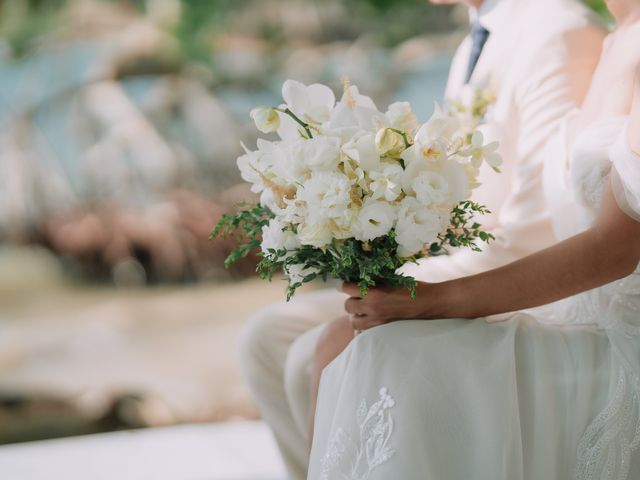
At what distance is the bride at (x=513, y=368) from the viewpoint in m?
1.47

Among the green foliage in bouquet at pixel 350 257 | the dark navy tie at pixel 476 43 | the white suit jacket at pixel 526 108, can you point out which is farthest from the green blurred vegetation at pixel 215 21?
the green foliage in bouquet at pixel 350 257

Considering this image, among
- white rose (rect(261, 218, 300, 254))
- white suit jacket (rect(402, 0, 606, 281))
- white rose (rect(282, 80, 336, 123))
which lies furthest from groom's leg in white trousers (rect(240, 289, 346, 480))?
white rose (rect(282, 80, 336, 123))

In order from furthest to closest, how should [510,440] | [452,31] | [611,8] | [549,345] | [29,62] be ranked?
[452,31]
[29,62]
[611,8]
[549,345]
[510,440]

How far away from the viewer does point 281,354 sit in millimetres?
2314

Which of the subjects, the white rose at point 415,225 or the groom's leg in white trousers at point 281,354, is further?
the groom's leg in white trousers at point 281,354

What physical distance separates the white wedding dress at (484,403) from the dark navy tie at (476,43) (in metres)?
0.97

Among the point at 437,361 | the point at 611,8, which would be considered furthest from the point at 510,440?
the point at 611,8

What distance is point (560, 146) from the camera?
6.39 ft

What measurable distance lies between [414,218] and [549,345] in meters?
0.38

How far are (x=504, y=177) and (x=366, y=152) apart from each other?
0.88 m

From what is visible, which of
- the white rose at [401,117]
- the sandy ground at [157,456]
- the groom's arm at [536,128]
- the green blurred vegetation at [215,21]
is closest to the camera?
the white rose at [401,117]

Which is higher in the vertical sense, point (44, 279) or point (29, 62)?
point (29, 62)

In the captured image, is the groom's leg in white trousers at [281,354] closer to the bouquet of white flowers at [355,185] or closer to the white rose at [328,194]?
the bouquet of white flowers at [355,185]

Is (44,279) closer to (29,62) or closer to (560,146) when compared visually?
(29,62)
